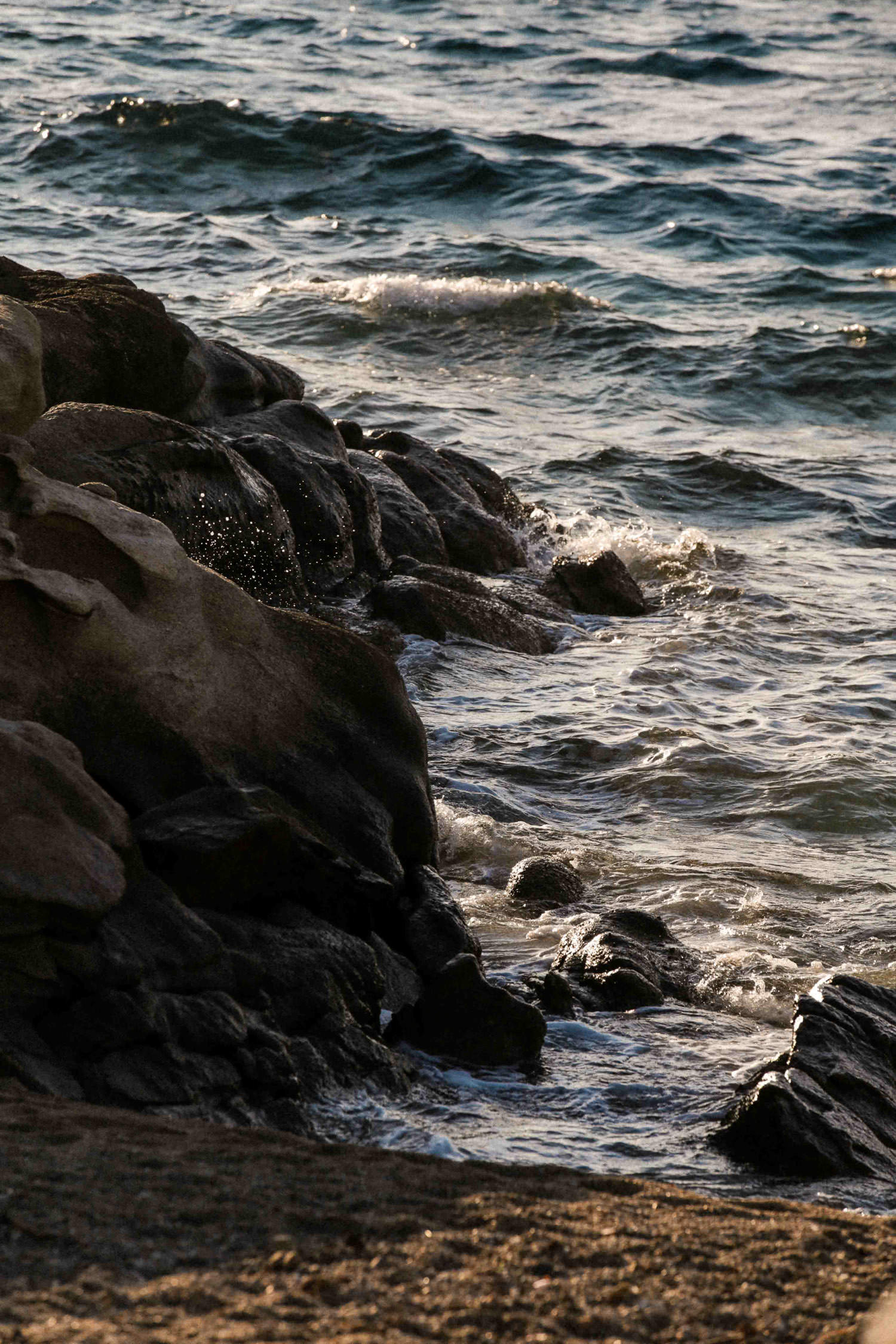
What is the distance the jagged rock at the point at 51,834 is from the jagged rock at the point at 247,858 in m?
0.14

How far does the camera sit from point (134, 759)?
407cm

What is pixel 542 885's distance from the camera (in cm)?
566

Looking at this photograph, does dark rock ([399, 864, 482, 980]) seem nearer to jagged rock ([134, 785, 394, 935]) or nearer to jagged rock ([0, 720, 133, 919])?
jagged rock ([134, 785, 394, 935])

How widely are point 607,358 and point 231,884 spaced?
40.4ft

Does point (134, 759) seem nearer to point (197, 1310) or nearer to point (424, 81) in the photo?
point (197, 1310)

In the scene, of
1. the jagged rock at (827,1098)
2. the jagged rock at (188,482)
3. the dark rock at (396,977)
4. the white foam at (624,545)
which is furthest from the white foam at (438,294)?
the jagged rock at (827,1098)

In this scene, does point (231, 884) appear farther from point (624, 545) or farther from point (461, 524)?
point (624, 545)

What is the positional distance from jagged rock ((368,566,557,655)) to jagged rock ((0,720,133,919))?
184 inches

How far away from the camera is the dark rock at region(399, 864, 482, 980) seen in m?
4.41

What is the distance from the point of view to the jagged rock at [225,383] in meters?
8.40

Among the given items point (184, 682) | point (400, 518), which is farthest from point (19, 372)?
point (400, 518)

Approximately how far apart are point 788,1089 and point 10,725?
2.20 m

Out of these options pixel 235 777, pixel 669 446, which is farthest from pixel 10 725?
pixel 669 446

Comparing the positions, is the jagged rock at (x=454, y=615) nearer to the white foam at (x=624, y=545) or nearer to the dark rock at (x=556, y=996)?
the white foam at (x=624, y=545)
